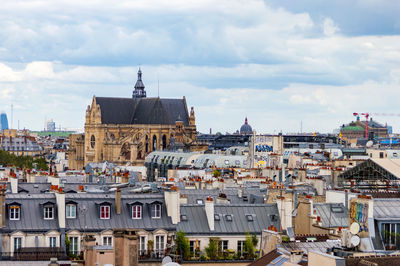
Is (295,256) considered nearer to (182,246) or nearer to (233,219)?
(182,246)

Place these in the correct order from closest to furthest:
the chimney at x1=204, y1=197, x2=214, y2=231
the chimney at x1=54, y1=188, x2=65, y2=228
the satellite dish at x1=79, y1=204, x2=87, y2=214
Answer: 1. the chimney at x1=54, y1=188, x2=65, y2=228
2. the satellite dish at x1=79, y1=204, x2=87, y2=214
3. the chimney at x1=204, y1=197, x2=214, y2=231

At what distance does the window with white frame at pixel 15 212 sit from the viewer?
49556 mm

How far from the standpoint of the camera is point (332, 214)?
54.8 meters

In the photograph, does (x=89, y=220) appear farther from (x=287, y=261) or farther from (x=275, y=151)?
(x=275, y=151)

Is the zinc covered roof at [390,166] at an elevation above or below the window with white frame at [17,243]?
above

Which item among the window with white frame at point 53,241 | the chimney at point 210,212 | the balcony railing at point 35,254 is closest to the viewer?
the balcony railing at point 35,254

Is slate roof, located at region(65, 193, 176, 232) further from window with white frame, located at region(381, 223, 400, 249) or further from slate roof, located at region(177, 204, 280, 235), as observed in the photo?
window with white frame, located at region(381, 223, 400, 249)

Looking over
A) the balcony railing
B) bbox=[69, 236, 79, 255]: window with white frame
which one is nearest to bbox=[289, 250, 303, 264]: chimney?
the balcony railing

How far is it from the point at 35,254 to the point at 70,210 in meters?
5.66

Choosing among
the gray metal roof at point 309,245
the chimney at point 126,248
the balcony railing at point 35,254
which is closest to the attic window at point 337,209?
the gray metal roof at point 309,245

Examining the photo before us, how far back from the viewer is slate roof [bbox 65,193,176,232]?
51.0m

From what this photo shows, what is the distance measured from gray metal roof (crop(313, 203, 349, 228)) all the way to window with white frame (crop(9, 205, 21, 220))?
14.6 m

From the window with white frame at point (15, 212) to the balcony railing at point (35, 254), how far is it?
2.59 meters

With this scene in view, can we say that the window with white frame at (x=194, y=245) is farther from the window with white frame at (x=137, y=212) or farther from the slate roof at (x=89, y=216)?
the window with white frame at (x=137, y=212)
